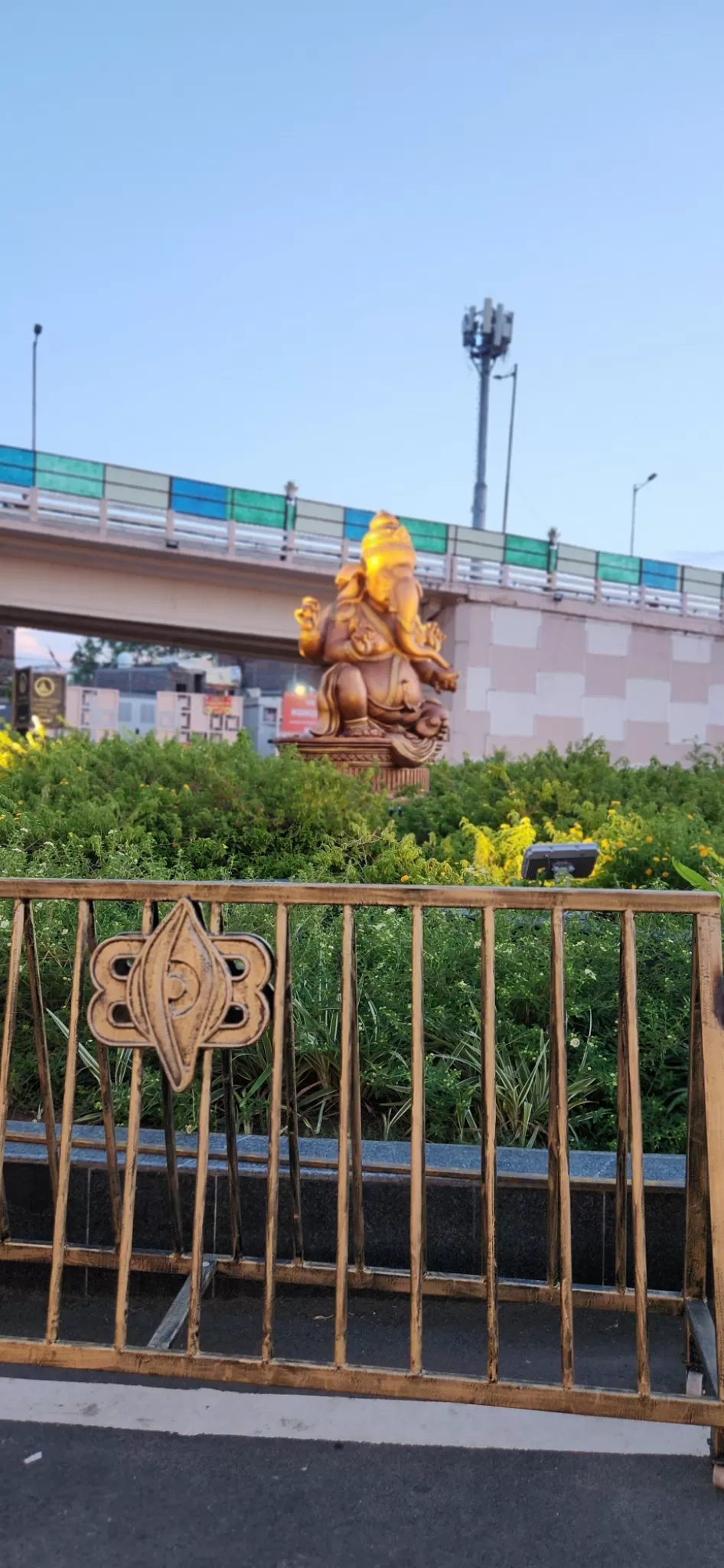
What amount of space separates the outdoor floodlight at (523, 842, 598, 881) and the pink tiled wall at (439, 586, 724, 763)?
28589mm

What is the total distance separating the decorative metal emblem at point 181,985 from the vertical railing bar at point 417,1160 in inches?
13.5

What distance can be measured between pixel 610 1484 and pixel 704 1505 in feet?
0.62

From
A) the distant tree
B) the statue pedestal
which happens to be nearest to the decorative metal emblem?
the statue pedestal

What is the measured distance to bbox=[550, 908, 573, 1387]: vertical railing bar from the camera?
2383mm

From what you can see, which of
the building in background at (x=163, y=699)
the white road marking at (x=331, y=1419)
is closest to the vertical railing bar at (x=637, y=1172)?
the white road marking at (x=331, y=1419)

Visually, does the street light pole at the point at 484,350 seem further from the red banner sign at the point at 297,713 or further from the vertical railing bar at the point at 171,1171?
the vertical railing bar at the point at 171,1171

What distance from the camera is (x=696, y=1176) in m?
2.64

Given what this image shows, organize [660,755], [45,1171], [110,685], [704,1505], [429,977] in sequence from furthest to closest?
[110,685] → [660,755] → [429,977] → [45,1171] → [704,1505]

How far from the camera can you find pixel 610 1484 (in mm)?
2355

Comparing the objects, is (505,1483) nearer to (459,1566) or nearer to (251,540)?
(459,1566)

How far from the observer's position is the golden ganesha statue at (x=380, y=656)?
510 inches

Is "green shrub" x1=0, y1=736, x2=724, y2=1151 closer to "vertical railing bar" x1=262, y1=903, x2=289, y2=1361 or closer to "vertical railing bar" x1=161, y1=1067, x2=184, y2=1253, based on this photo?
"vertical railing bar" x1=161, y1=1067, x2=184, y2=1253

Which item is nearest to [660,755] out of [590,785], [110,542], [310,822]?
[110,542]

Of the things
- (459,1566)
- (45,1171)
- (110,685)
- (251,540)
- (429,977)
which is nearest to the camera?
(459,1566)
